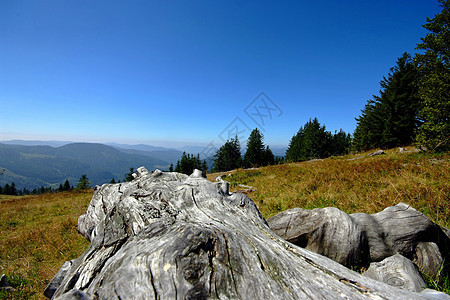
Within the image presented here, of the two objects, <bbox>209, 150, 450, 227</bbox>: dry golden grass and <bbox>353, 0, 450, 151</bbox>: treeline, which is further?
<bbox>353, 0, 450, 151</bbox>: treeline

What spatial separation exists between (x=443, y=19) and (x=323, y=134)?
46058mm

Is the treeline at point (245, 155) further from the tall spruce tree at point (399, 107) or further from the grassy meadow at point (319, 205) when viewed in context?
the grassy meadow at point (319, 205)

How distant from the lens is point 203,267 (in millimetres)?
1985

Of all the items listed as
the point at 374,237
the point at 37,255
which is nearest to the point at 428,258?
the point at 374,237

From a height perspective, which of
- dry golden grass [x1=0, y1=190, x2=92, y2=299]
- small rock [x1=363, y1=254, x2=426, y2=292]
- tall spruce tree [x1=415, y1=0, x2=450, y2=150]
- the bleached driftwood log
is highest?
tall spruce tree [x1=415, y1=0, x2=450, y2=150]

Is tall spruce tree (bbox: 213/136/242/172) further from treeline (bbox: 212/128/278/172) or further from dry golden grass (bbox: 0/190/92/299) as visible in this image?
dry golden grass (bbox: 0/190/92/299)

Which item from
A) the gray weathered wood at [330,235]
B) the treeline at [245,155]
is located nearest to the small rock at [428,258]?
the gray weathered wood at [330,235]

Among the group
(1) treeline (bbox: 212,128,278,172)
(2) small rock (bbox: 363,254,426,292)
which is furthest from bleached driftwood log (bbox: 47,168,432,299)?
(1) treeline (bbox: 212,128,278,172)

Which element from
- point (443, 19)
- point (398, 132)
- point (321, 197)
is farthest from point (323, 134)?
point (321, 197)

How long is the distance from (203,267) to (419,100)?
33.1 meters

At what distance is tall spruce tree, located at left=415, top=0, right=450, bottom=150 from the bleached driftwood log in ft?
45.8

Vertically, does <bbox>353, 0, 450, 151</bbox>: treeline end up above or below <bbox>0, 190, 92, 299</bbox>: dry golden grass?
above

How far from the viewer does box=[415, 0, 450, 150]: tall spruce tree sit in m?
11.0

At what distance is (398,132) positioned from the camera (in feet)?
80.2
